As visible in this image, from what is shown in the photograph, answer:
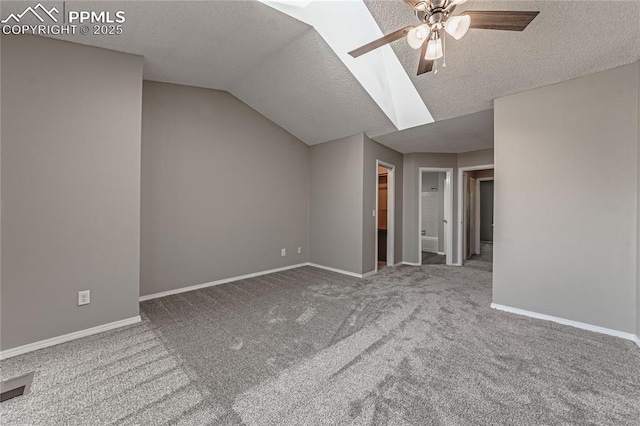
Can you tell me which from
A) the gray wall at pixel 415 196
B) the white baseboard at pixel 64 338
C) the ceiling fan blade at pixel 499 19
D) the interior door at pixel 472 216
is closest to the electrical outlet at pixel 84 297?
the white baseboard at pixel 64 338

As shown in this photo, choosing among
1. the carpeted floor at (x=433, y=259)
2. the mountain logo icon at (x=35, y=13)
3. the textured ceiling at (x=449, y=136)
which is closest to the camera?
the mountain logo icon at (x=35, y=13)

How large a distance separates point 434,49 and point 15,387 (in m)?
3.67

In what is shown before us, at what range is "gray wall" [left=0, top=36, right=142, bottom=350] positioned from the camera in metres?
1.98

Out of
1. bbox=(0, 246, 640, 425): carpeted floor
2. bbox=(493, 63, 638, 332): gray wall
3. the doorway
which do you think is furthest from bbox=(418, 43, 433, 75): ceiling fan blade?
the doorway

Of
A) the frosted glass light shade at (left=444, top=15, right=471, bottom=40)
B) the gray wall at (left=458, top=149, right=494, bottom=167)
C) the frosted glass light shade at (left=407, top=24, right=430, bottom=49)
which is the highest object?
the frosted glass light shade at (left=407, top=24, right=430, bottom=49)

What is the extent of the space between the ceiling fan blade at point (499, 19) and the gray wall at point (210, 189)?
10.7 ft

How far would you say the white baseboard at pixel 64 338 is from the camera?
1.95 m

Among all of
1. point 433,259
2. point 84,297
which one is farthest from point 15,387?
point 433,259

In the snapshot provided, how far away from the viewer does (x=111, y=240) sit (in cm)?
238

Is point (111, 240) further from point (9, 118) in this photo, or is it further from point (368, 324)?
point (368, 324)

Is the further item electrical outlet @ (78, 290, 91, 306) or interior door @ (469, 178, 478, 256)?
interior door @ (469, 178, 478, 256)

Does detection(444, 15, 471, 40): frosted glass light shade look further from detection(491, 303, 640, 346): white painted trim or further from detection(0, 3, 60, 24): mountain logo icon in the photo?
detection(0, 3, 60, 24): mountain logo icon

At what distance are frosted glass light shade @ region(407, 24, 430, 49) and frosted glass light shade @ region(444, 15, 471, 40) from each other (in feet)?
0.45

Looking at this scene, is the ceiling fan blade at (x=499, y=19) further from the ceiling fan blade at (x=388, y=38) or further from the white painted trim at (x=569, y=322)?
the white painted trim at (x=569, y=322)
